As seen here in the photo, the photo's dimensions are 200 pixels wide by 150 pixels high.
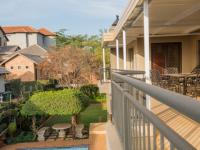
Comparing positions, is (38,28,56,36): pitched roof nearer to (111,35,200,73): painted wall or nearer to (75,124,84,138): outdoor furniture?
(111,35,200,73): painted wall

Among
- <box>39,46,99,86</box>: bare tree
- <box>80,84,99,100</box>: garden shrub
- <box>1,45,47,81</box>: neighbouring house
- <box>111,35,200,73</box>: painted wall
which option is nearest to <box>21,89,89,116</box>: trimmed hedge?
<box>111,35,200,73</box>: painted wall

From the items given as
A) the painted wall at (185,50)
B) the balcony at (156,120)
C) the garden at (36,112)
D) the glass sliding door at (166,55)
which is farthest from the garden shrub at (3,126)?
the balcony at (156,120)

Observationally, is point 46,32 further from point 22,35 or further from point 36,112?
point 36,112

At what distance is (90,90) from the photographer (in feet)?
97.0

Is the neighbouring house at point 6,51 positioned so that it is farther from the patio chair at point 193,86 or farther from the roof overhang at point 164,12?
the patio chair at point 193,86

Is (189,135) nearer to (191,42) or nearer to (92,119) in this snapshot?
(191,42)

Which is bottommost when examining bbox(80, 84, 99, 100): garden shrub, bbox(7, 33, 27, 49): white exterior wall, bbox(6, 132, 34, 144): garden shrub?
bbox(6, 132, 34, 144): garden shrub

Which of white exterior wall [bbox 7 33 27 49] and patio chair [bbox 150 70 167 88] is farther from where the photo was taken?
white exterior wall [bbox 7 33 27 49]

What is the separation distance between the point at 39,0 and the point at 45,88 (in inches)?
890

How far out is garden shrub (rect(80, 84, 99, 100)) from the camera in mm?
29172

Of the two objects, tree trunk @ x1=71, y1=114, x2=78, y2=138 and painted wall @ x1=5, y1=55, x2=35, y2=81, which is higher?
painted wall @ x1=5, y1=55, x2=35, y2=81

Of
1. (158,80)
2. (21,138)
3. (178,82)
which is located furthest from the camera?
(21,138)

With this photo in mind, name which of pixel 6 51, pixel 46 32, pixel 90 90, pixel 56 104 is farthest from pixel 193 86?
pixel 46 32

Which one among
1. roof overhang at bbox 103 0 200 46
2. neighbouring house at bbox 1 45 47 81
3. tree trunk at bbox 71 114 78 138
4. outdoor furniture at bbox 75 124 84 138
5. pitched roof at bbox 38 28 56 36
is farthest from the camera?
pitched roof at bbox 38 28 56 36
